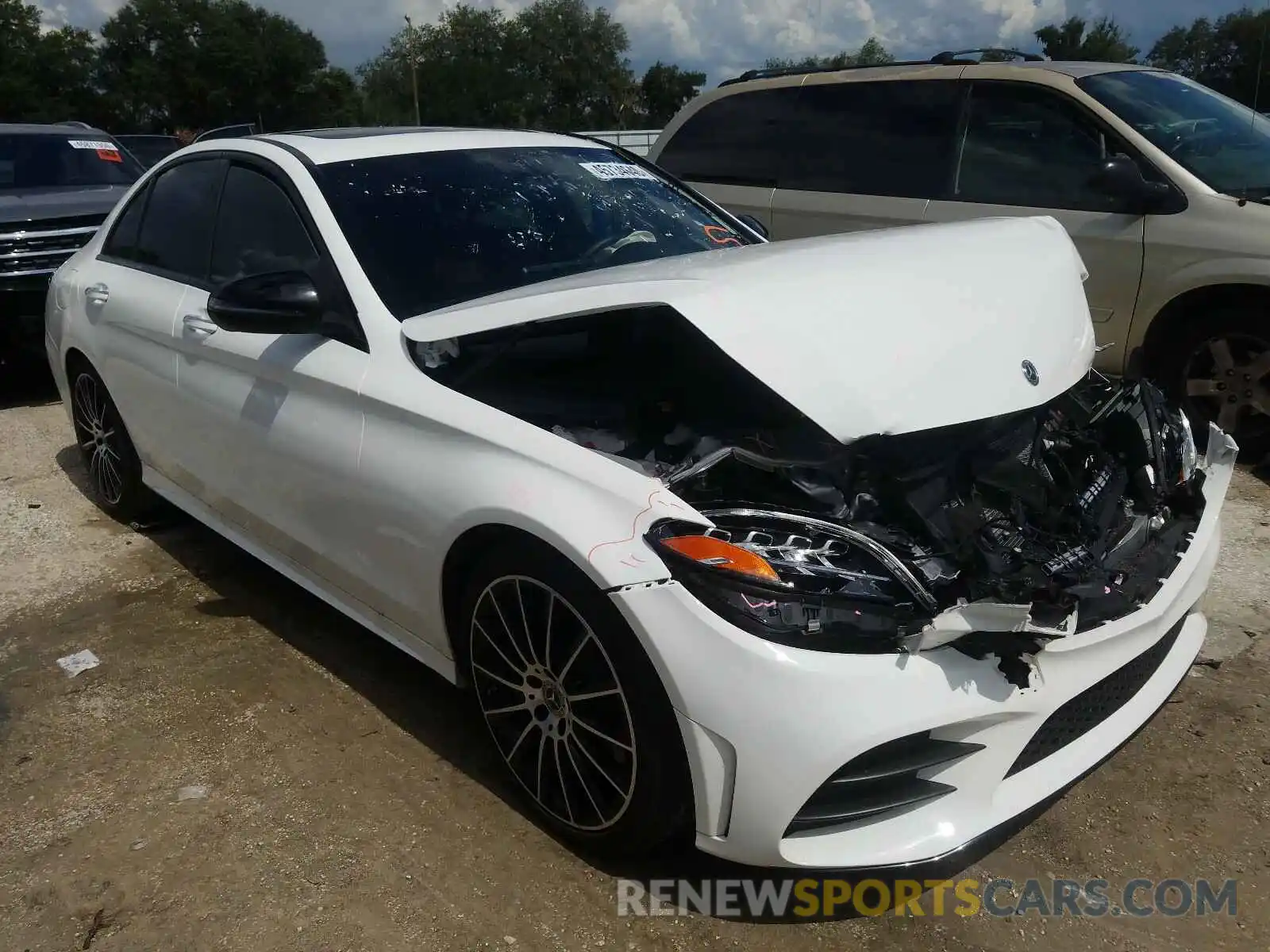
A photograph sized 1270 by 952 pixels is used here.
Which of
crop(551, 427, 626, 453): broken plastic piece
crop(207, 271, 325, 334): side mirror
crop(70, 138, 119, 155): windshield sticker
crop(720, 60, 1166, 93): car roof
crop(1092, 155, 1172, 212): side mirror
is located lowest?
crop(551, 427, 626, 453): broken plastic piece

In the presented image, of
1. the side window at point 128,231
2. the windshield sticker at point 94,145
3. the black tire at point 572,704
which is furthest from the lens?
the windshield sticker at point 94,145

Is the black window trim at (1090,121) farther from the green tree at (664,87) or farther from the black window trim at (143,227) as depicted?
the green tree at (664,87)

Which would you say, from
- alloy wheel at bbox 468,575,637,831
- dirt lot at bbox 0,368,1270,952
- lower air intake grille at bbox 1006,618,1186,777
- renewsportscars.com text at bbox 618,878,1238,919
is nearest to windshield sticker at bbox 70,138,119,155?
dirt lot at bbox 0,368,1270,952

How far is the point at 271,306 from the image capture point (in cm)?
299

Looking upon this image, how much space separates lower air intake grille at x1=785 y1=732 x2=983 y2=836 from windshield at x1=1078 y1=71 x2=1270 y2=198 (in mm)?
3902

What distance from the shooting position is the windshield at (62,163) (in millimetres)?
7914

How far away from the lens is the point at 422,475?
2688 mm

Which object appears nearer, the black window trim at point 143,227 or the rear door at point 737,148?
the black window trim at point 143,227

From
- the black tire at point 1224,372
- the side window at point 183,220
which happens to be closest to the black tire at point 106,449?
the side window at point 183,220

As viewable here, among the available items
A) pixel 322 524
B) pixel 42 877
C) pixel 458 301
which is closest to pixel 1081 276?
pixel 458 301

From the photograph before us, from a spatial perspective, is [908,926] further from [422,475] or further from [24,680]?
[24,680]

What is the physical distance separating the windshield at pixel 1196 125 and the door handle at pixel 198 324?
4.29 meters

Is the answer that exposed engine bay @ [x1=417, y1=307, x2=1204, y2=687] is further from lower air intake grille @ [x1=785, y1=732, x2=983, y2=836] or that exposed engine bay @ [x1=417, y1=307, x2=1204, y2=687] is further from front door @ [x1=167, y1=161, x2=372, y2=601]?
front door @ [x1=167, y1=161, x2=372, y2=601]

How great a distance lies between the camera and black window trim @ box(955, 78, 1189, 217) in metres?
4.89
